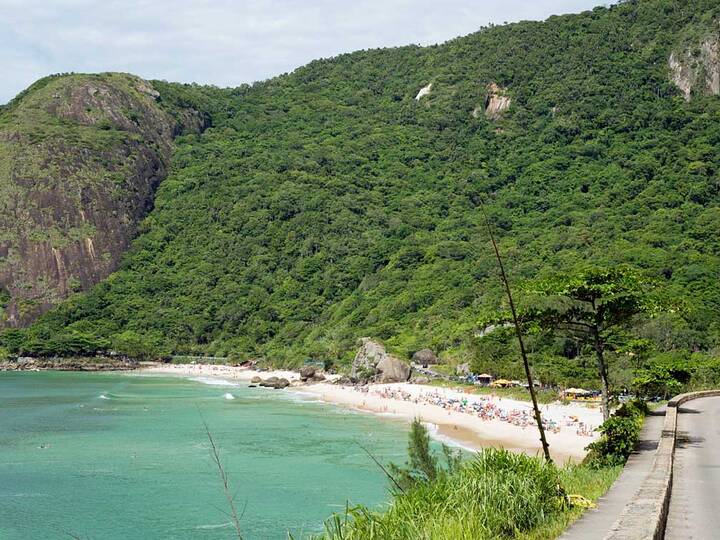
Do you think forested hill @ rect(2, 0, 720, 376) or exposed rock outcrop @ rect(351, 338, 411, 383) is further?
forested hill @ rect(2, 0, 720, 376)

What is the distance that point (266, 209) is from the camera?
140625mm

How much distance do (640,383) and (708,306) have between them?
40212 mm

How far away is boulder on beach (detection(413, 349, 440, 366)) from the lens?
71.2 m

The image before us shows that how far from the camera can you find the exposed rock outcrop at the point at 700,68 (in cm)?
11788

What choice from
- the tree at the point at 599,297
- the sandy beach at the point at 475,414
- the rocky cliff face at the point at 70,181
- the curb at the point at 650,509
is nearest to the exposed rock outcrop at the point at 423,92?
the rocky cliff face at the point at 70,181

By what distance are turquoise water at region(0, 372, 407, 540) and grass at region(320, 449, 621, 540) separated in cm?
901

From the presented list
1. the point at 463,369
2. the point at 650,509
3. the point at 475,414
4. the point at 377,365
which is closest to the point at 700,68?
the point at 463,369

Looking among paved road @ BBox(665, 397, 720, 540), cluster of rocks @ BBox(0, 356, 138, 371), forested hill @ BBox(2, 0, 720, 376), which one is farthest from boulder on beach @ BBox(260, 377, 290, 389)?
paved road @ BBox(665, 397, 720, 540)

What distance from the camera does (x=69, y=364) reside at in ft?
350

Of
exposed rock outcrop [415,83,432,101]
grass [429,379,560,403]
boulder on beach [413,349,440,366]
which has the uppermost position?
exposed rock outcrop [415,83,432,101]

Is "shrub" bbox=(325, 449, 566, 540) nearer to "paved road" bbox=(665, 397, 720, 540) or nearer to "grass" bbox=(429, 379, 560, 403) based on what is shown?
"paved road" bbox=(665, 397, 720, 540)

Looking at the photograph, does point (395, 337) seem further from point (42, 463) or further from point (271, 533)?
point (271, 533)

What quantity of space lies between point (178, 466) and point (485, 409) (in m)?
20.3

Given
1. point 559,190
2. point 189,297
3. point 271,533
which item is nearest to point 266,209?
point 189,297
